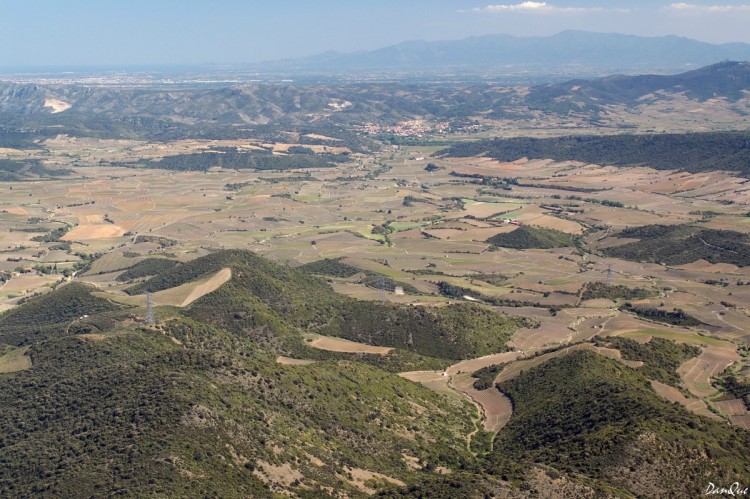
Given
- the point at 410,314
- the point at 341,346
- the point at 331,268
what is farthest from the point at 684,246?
the point at 341,346

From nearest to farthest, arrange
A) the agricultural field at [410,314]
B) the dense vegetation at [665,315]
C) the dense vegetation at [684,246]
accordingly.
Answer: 1. the agricultural field at [410,314]
2. the dense vegetation at [665,315]
3. the dense vegetation at [684,246]

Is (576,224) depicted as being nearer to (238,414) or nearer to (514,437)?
(514,437)

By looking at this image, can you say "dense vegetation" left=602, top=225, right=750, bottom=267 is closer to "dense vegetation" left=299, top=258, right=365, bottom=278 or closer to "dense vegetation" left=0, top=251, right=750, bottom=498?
"dense vegetation" left=299, top=258, right=365, bottom=278

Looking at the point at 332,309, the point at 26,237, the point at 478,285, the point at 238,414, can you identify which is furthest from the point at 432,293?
the point at 26,237

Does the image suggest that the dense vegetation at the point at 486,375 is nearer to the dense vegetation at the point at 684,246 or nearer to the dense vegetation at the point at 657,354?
the dense vegetation at the point at 657,354

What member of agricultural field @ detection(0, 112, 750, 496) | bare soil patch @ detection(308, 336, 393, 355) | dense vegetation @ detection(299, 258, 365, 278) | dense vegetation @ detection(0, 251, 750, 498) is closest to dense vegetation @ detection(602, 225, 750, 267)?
agricultural field @ detection(0, 112, 750, 496)

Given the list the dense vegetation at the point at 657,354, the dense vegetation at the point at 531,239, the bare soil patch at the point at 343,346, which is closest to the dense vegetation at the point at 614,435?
the dense vegetation at the point at 657,354
